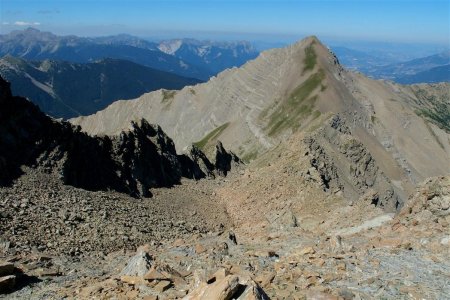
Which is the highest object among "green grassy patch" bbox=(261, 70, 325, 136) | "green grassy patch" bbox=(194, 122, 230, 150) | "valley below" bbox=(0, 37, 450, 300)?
"valley below" bbox=(0, 37, 450, 300)

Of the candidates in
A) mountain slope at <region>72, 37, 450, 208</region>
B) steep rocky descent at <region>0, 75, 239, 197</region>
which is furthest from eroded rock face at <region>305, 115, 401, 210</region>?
mountain slope at <region>72, 37, 450, 208</region>

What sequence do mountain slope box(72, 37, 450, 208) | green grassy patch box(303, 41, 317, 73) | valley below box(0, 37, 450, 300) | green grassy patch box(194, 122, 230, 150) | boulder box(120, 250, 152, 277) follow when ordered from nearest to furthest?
1. valley below box(0, 37, 450, 300)
2. boulder box(120, 250, 152, 277)
3. mountain slope box(72, 37, 450, 208)
4. green grassy patch box(194, 122, 230, 150)
5. green grassy patch box(303, 41, 317, 73)

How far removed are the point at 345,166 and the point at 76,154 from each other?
4166 cm

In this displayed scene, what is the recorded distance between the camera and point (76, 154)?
1829 inches

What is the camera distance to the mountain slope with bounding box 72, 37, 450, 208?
14900cm

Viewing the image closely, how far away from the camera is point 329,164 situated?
64375 mm

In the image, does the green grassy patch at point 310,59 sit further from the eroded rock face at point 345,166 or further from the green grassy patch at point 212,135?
the eroded rock face at point 345,166

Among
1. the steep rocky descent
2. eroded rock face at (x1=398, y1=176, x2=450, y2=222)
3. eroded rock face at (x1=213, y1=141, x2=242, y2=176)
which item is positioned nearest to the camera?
eroded rock face at (x1=398, y1=176, x2=450, y2=222)

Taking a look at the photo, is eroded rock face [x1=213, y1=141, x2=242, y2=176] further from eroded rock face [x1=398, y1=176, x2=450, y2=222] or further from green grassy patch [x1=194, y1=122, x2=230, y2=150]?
green grassy patch [x1=194, y1=122, x2=230, y2=150]

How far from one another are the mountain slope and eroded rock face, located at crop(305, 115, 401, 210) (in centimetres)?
3953

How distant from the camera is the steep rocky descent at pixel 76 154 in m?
41.4

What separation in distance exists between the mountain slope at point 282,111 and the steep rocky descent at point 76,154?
74.7 metres

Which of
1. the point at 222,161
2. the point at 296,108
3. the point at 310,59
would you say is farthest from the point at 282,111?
the point at 222,161

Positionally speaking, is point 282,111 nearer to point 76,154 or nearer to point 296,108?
point 296,108
